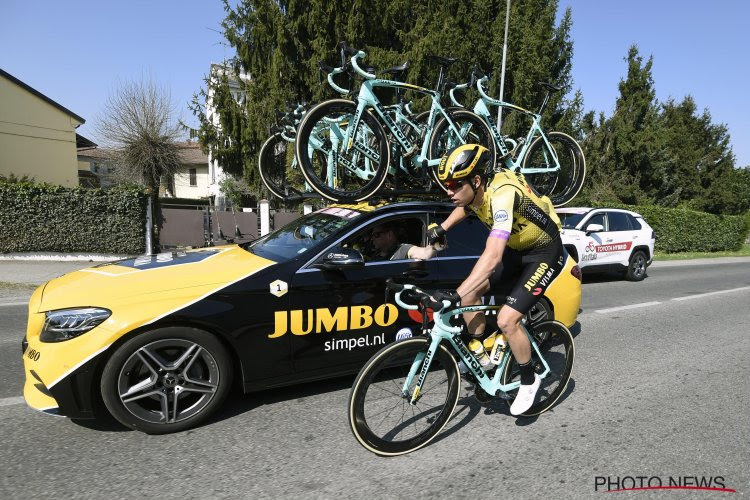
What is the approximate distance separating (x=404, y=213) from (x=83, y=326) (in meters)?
2.62

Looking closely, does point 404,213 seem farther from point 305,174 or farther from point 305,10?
point 305,10

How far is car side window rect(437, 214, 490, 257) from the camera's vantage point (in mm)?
4430

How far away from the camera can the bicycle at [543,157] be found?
6.49 meters

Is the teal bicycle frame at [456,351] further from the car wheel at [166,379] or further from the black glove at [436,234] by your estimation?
the car wheel at [166,379]

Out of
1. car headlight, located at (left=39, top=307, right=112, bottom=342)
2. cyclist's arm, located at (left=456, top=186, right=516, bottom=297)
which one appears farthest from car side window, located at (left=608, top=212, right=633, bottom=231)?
car headlight, located at (left=39, top=307, right=112, bottom=342)

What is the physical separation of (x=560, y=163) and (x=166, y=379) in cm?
591

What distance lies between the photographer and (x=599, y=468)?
2963mm

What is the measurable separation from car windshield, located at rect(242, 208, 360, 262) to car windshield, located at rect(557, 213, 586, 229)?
7.96 m

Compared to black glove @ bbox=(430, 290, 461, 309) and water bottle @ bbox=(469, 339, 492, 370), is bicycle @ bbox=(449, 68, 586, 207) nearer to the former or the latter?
water bottle @ bbox=(469, 339, 492, 370)

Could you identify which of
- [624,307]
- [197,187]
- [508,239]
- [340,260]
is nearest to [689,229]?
[624,307]

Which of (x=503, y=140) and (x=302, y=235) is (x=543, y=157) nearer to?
(x=503, y=140)

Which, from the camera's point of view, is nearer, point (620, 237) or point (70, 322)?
point (70, 322)

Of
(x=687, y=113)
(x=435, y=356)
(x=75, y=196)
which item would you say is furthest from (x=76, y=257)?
(x=687, y=113)

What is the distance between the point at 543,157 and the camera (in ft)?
22.4
